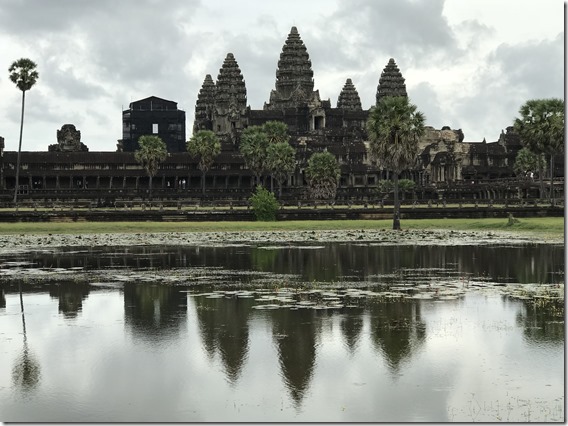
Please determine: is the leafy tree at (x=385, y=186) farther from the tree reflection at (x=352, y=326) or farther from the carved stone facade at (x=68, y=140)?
the tree reflection at (x=352, y=326)

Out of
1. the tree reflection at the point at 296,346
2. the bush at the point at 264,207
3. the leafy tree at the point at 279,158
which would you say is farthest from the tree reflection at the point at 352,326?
the leafy tree at the point at 279,158

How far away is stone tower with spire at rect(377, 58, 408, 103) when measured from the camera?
554 ft

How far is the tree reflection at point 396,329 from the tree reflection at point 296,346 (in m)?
1.31

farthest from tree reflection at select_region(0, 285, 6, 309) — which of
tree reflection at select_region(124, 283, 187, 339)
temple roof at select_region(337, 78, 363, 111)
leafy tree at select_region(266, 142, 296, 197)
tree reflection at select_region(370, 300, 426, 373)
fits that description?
temple roof at select_region(337, 78, 363, 111)

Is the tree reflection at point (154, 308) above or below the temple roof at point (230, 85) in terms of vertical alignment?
below

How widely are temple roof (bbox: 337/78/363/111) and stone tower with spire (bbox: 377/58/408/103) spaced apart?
7.87 metres

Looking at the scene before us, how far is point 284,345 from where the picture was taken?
18172mm

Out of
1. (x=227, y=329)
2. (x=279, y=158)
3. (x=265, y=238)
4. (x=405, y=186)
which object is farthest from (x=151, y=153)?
(x=227, y=329)

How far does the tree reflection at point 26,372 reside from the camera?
50.3ft

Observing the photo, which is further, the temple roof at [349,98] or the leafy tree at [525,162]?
the temple roof at [349,98]

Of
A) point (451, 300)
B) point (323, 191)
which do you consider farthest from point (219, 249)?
point (323, 191)

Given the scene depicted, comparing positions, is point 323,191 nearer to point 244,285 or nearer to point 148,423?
point 244,285

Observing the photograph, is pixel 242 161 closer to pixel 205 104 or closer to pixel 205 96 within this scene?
pixel 205 104

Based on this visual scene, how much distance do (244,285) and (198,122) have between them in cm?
15347
